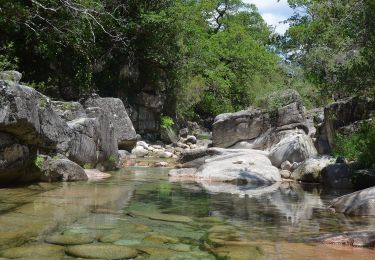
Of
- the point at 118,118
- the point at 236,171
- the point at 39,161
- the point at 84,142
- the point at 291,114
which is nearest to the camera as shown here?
the point at 39,161

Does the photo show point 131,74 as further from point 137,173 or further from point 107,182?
point 107,182

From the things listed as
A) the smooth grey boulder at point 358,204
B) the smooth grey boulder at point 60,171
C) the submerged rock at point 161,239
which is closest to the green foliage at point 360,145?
the smooth grey boulder at point 358,204

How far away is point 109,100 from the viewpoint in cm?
1830

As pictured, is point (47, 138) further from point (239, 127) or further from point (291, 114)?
point (291, 114)

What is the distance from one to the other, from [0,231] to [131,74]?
20.2m

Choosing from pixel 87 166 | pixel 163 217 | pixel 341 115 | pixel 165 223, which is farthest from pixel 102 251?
pixel 341 115

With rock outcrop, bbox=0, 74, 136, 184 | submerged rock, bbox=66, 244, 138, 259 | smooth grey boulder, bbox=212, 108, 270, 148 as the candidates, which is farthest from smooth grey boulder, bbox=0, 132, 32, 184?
smooth grey boulder, bbox=212, 108, 270, 148

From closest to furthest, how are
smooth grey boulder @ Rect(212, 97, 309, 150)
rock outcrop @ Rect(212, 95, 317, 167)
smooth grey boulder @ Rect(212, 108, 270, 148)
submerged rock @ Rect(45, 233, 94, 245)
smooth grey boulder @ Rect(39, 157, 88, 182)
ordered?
submerged rock @ Rect(45, 233, 94, 245) → smooth grey boulder @ Rect(39, 157, 88, 182) → rock outcrop @ Rect(212, 95, 317, 167) → smooth grey boulder @ Rect(212, 97, 309, 150) → smooth grey boulder @ Rect(212, 108, 270, 148)

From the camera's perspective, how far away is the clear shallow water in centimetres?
505

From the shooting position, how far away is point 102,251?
4.92 metres

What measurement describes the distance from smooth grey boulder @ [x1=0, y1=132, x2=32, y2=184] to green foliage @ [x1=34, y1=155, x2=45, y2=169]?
316 millimetres

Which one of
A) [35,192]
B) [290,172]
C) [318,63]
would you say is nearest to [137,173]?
[290,172]

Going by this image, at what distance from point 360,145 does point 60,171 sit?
26.7 feet

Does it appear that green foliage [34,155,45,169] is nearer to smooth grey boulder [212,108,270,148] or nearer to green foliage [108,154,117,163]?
green foliage [108,154,117,163]
